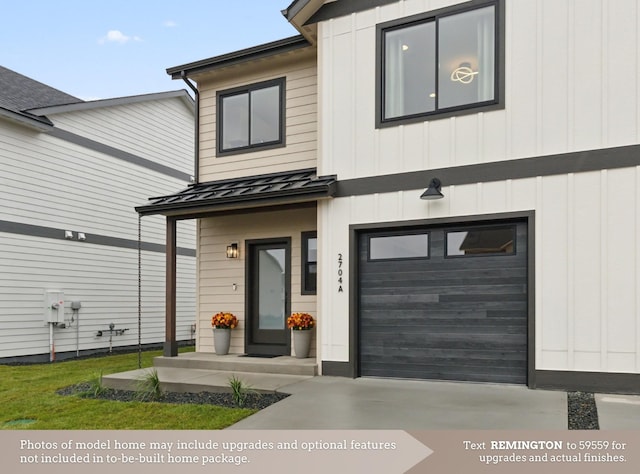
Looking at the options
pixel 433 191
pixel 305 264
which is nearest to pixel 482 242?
pixel 433 191

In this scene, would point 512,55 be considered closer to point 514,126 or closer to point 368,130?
point 514,126

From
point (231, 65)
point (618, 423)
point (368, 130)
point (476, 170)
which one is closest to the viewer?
point (618, 423)

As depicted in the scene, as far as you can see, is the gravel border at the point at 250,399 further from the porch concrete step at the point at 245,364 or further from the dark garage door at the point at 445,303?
the porch concrete step at the point at 245,364

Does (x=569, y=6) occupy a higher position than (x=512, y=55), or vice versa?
(x=569, y=6)

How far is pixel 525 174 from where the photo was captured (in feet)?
22.4

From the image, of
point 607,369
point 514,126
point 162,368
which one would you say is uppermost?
point 514,126

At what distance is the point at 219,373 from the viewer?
820 cm

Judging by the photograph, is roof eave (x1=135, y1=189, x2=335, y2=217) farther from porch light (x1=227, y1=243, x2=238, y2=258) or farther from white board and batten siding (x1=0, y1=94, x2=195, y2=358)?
white board and batten siding (x1=0, y1=94, x2=195, y2=358)

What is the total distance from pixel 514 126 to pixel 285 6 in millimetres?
3909

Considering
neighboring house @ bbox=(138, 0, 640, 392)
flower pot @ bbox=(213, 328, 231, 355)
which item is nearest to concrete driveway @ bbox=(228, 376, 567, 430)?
neighboring house @ bbox=(138, 0, 640, 392)

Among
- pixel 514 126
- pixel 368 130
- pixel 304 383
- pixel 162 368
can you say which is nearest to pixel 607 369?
pixel 514 126

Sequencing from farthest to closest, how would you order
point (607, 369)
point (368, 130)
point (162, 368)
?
1. point (162, 368)
2. point (368, 130)
3. point (607, 369)

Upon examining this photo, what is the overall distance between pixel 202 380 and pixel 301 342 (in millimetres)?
1874

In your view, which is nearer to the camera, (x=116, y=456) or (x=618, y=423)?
(x=116, y=456)
